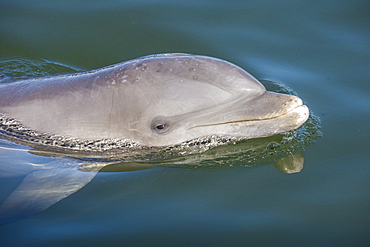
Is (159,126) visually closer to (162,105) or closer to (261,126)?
(162,105)

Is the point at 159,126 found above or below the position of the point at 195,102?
below

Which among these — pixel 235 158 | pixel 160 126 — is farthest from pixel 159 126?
pixel 235 158

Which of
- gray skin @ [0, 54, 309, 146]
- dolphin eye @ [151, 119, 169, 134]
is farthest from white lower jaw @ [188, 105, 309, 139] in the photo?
dolphin eye @ [151, 119, 169, 134]

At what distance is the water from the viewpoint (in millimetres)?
5547

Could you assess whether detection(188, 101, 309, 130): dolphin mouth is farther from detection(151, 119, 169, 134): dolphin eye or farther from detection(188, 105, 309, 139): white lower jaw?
→ detection(151, 119, 169, 134): dolphin eye

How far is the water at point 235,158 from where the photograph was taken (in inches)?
218

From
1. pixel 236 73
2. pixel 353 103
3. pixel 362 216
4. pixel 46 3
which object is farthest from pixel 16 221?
pixel 46 3

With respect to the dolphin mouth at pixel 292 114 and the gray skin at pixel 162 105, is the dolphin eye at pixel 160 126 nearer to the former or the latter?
the gray skin at pixel 162 105

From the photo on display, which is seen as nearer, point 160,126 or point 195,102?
point 195,102

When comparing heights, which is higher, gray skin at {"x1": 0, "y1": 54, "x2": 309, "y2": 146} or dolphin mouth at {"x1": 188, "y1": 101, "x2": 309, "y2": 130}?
gray skin at {"x1": 0, "y1": 54, "x2": 309, "y2": 146}

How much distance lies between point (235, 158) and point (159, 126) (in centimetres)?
115

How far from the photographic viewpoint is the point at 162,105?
21.4 ft

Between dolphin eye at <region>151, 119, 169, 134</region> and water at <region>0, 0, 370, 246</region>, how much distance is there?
0.51 m

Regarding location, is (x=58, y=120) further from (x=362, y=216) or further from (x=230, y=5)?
(x=230, y=5)
